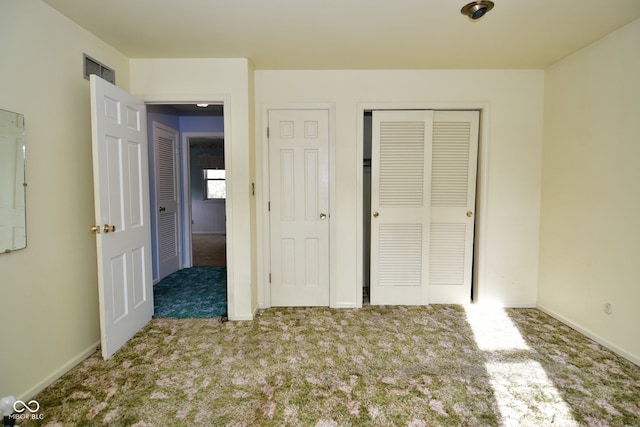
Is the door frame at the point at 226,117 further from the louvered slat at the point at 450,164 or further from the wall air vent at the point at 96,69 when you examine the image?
the louvered slat at the point at 450,164

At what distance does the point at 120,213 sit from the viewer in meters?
2.46

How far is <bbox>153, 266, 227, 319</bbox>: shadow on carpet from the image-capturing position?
318 centimetres

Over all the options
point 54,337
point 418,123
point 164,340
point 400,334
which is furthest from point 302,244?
point 54,337

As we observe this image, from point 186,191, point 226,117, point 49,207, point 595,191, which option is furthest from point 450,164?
point 186,191

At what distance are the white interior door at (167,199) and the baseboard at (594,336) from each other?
4505 millimetres

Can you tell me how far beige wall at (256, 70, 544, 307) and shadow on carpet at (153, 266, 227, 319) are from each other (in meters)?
0.60

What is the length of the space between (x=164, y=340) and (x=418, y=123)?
9.98ft

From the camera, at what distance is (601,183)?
253cm

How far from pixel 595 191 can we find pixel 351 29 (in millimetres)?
2330

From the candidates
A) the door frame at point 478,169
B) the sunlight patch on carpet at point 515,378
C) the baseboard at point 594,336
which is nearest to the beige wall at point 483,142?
the door frame at point 478,169

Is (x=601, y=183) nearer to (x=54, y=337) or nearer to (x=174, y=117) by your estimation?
(x=54, y=337)

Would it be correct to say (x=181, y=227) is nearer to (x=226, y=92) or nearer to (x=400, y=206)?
(x=226, y=92)

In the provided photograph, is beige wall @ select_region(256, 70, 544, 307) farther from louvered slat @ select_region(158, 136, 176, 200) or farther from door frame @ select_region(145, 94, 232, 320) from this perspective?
louvered slat @ select_region(158, 136, 176, 200)

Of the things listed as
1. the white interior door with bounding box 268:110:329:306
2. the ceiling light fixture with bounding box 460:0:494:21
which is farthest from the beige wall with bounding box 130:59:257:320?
the ceiling light fixture with bounding box 460:0:494:21
